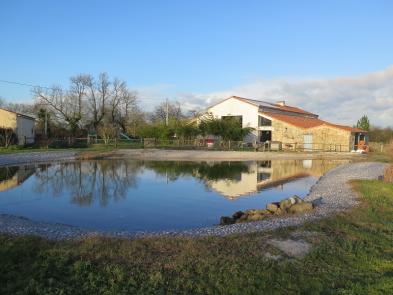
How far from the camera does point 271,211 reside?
11773 millimetres

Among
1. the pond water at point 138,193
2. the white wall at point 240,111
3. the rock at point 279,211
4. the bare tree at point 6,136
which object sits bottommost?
the pond water at point 138,193

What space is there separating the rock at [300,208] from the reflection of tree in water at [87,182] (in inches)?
257

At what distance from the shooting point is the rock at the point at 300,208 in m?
11.4

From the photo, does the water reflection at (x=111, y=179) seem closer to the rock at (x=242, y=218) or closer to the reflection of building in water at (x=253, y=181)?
the reflection of building in water at (x=253, y=181)

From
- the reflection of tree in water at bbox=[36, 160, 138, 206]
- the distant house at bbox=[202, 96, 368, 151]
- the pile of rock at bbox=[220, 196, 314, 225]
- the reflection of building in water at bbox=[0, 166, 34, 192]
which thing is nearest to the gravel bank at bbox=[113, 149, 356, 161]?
the distant house at bbox=[202, 96, 368, 151]

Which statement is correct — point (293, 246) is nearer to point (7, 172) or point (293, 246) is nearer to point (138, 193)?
point (138, 193)

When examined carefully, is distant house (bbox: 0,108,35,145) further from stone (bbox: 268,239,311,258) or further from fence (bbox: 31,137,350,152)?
stone (bbox: 268,239,311,258)

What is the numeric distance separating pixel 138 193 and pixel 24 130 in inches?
1108

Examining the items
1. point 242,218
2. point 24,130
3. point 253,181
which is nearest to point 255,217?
point 242,218

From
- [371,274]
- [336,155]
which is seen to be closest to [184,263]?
[371,274]

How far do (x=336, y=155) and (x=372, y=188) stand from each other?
26160 millimetres

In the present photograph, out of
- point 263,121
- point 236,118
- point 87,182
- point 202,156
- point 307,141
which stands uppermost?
point 236,118

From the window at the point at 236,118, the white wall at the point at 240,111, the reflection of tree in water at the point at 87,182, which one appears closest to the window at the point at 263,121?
the white wall at the point at 240,111

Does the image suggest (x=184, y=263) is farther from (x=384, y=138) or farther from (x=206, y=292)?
(x=384, y=138)
